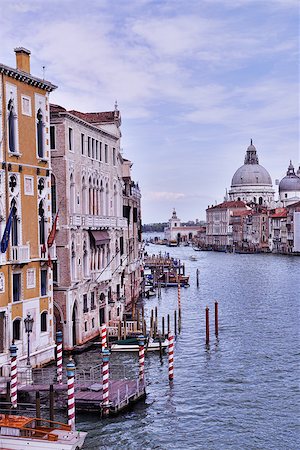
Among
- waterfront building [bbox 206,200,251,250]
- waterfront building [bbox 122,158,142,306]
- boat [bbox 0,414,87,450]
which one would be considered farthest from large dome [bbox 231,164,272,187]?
boat [bbox 0,414,87,450]

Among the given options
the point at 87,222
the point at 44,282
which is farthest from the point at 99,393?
the point at 87,222

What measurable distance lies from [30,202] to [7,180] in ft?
4.56

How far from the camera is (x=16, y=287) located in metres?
18.8

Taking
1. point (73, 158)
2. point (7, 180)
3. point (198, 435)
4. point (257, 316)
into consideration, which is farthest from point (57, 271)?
point (257, 316)

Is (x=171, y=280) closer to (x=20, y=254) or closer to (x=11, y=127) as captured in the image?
(x=20, y=254)

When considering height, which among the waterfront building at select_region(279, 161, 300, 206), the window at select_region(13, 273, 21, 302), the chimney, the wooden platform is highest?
the waterfront building at select_region(279, 161, 300, 206)

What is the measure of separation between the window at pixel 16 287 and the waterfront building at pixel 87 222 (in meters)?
3.73

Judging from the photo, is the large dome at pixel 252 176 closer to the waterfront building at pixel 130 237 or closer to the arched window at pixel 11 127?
the waterfront building at pixel 130 237

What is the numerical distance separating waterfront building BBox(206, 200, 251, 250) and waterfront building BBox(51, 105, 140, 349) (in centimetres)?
10278

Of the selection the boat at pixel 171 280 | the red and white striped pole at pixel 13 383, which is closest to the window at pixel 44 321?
the red and white striped pole at pixel 13 383

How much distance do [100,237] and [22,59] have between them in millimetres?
7841

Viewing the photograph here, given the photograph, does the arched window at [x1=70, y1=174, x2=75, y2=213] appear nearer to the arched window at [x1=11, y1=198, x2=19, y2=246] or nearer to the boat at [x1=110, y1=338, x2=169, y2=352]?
the arched window at [x1=11, y1=198, x2=19, y2=246]

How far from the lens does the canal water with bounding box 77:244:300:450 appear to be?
50.7ft

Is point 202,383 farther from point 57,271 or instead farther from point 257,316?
point 257,316
